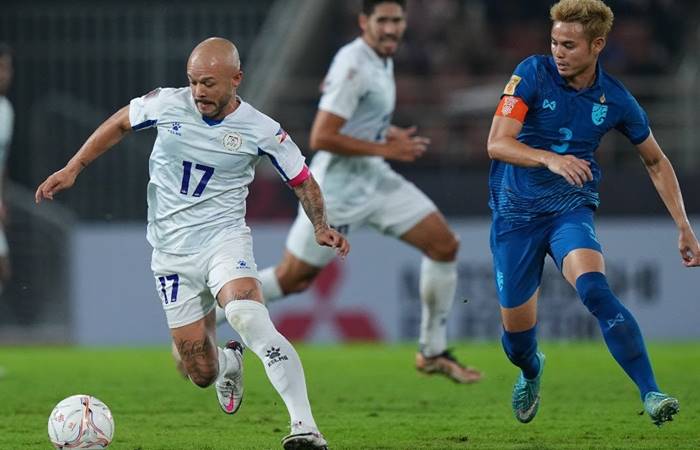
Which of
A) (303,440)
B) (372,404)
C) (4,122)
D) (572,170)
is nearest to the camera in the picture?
(303,440)

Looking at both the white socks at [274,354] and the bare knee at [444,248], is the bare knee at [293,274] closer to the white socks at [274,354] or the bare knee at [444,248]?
the bare knee at [444,248]

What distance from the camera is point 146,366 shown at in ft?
40.4

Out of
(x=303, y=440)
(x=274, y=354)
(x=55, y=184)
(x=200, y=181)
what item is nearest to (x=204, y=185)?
(x=200, y=181)

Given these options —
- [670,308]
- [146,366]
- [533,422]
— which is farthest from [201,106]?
[670,308]

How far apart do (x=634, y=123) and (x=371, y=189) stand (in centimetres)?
317

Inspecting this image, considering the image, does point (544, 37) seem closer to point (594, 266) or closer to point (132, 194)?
point (132, 194)

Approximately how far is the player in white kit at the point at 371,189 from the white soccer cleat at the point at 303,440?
3.75m

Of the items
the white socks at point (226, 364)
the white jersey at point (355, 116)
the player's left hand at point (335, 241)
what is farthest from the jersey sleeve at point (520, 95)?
the white jersey at point (355, 116)

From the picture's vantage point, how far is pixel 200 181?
734 centimetres

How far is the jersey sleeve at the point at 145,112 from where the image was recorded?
7.30 m

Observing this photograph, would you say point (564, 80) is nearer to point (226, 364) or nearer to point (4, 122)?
point (226, 364)

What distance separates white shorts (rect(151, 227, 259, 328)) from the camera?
281 inches

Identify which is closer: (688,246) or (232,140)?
(232,140)

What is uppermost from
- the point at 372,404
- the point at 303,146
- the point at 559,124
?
the point at 559,124
